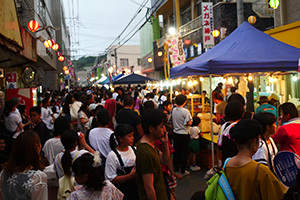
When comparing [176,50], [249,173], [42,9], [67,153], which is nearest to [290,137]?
[249,173]

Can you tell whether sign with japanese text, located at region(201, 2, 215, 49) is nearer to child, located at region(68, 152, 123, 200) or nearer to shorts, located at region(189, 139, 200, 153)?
shorts, located at region(189, 139, 200, 153)

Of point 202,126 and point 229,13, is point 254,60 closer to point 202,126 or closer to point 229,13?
point 202,126

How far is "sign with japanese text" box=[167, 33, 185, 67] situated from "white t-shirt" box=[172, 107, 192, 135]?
3.75m

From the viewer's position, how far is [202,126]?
8180mm

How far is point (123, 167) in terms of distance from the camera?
3289 millimetres

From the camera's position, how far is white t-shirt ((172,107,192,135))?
22.7 ft

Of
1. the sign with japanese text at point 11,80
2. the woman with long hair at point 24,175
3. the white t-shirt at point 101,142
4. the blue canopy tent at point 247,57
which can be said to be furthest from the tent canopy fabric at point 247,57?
the sign with japanese text at point 11,80

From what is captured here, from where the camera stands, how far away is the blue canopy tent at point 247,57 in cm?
644

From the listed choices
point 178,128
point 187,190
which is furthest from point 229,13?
point 187,190

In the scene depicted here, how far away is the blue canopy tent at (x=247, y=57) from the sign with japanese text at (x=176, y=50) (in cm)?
275

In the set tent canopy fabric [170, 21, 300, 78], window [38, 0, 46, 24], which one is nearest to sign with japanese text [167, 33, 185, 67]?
tent canopy fabric [170, 21, 300, 78]

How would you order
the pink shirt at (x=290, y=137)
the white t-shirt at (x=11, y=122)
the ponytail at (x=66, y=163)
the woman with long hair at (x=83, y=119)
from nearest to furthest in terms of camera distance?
the ponytail at (x=66, y=163) < the pink shirt at (x=290, y=137) < the white t-shirt at (x=11, y=122) < the woman with long hair at (x=83, y=119)

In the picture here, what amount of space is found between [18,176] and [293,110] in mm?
3919

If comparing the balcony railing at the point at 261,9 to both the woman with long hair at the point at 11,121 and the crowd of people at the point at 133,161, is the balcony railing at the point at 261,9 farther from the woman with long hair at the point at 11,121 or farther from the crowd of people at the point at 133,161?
the woman with long hair at the point at 11,121
